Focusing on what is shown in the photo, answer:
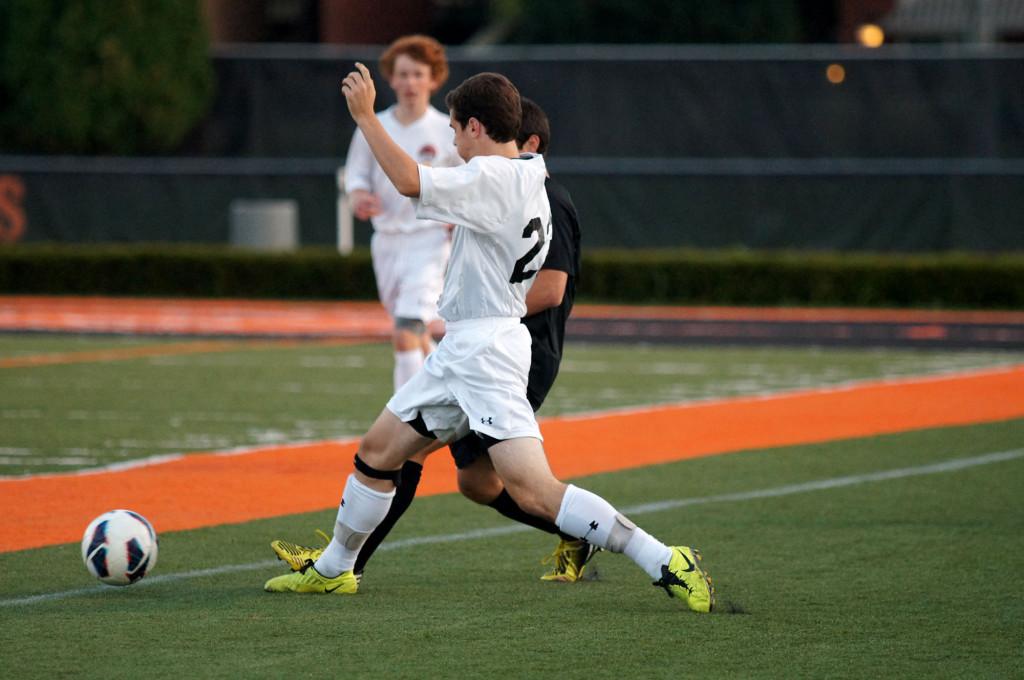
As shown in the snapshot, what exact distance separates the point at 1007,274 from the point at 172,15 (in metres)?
14.1

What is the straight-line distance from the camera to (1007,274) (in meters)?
22.9

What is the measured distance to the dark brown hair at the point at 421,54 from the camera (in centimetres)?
1017

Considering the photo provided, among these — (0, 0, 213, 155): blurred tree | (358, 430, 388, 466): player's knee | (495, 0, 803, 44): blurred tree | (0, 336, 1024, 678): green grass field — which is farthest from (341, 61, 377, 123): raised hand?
(495, 0, 803, 44): blurred tree

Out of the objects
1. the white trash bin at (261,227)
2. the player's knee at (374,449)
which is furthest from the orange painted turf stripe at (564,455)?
the white trash bin at (261,227)

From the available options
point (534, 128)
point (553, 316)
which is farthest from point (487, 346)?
point (534, 128)

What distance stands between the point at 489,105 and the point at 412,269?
4163 millimetres

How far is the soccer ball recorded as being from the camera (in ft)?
21.7

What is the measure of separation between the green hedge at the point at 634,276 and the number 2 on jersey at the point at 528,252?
1746cm

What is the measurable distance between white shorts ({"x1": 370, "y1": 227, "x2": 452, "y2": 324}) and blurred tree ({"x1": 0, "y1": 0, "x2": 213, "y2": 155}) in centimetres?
1763

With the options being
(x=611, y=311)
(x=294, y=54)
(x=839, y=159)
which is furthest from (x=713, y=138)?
(x=294, y=54)

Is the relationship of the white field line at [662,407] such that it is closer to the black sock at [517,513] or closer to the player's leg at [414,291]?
the player's leg at [414,291]

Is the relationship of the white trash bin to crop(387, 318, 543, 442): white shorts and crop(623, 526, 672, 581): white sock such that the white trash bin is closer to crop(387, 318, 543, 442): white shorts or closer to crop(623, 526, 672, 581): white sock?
crop(387, 318, 543, 442): white shorts

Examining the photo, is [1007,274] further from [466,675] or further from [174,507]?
[466,675]

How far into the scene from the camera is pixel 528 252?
645cm
